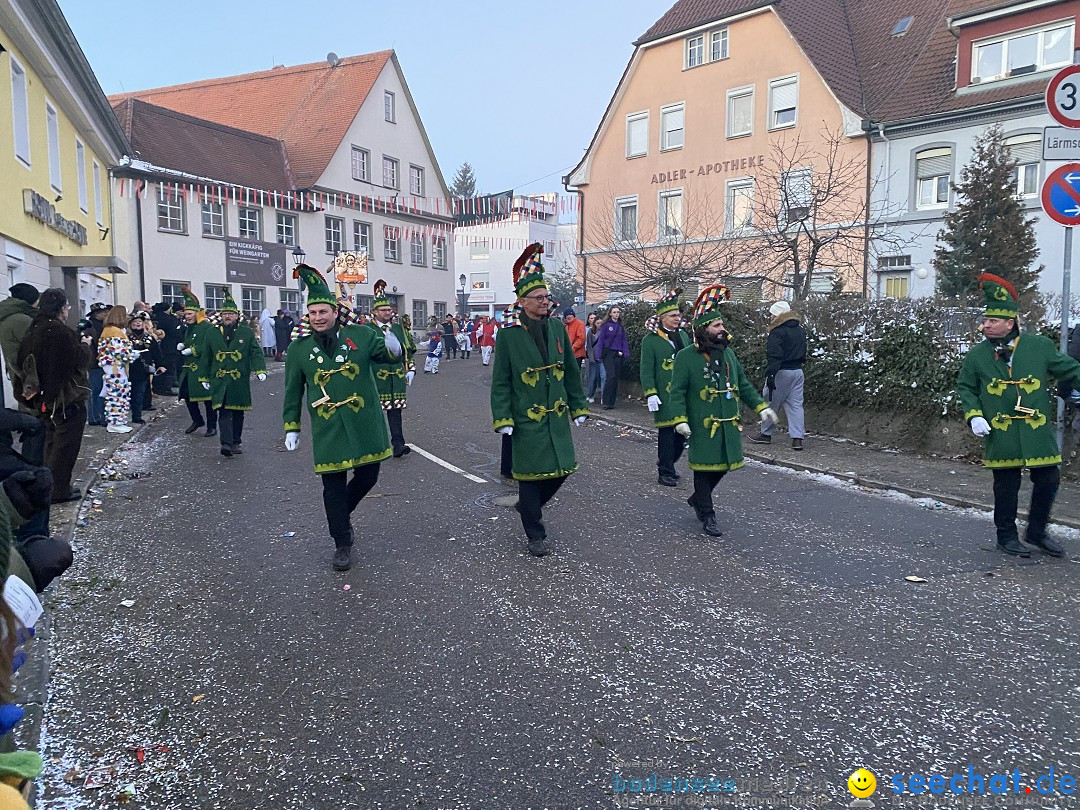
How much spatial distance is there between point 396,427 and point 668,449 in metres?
3.46

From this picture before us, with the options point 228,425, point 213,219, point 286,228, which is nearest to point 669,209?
point 286,228

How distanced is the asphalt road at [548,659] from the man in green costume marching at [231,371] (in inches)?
125

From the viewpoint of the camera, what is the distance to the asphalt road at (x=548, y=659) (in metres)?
3.18

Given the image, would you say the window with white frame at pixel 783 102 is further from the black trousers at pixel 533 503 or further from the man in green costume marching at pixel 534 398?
the black trousers at pixel 533 503

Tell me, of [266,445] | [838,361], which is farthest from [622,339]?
[266,445]

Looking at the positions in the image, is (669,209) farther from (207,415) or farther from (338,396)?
(338,396)

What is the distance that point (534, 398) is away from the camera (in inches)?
237

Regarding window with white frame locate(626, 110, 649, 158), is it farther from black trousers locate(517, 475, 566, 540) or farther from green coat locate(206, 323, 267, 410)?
black trousers locate(517, 475, 566, 540)

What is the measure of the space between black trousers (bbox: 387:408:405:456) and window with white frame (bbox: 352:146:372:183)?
29.9 metres

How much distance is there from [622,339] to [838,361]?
495 cm

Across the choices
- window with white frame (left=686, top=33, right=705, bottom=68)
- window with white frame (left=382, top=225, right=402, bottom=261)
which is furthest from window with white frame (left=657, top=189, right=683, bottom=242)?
window with white frame (left=382, top=225, right=402, bottom=261)

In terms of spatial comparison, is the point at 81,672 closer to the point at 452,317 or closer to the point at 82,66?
the point at 82,66

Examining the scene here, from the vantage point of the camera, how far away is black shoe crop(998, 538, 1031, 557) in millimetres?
5934

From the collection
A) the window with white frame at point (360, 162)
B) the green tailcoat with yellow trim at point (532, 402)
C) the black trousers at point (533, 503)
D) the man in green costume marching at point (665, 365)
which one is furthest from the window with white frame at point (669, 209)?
the black trousers at point (533, 503)
